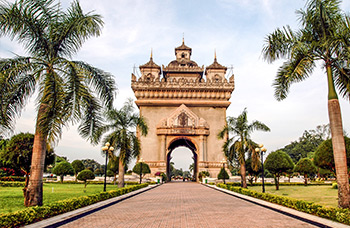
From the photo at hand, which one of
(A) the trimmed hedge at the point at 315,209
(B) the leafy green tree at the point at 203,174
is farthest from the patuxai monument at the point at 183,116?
(A) the trimmed hedge at the point at 315,209

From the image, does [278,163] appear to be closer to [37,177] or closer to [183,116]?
[183,116]

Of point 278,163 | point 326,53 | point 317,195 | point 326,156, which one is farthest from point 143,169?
point 326,53

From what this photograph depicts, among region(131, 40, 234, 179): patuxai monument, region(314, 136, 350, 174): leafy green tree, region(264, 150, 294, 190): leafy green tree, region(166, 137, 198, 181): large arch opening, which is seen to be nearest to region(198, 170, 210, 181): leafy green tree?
region(131, 40, 234, 179): patuxai monument

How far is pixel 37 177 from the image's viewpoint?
8.41 m

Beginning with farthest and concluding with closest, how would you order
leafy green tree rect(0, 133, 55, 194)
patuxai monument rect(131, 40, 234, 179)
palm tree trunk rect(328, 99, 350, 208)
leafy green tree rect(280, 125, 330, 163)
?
leafy green tree rect(280, 125, 330, 163), patuxai monument rect(131, 40, 234, 179), leafy green tree rect(0, 133, 55, 194), palm tree trunk rect(328, 99, 350, 208)

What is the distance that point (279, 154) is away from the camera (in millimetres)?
23547

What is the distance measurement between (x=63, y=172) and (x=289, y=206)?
88.9 ft

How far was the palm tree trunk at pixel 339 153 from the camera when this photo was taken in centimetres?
784

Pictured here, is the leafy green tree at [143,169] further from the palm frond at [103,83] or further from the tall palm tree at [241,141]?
the palm frond at [103,83]

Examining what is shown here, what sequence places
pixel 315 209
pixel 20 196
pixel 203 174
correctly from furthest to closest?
1. pixel 203 174
2. pixel 20 196
3. pixel 315 209

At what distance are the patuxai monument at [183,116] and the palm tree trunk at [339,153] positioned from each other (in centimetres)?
2735

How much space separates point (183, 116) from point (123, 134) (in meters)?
17.8

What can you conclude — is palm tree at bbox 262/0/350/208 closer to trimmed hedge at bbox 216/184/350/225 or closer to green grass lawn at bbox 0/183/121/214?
trimmed hedge at bbox 216/184/350/225

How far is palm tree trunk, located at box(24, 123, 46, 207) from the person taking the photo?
8305mm
